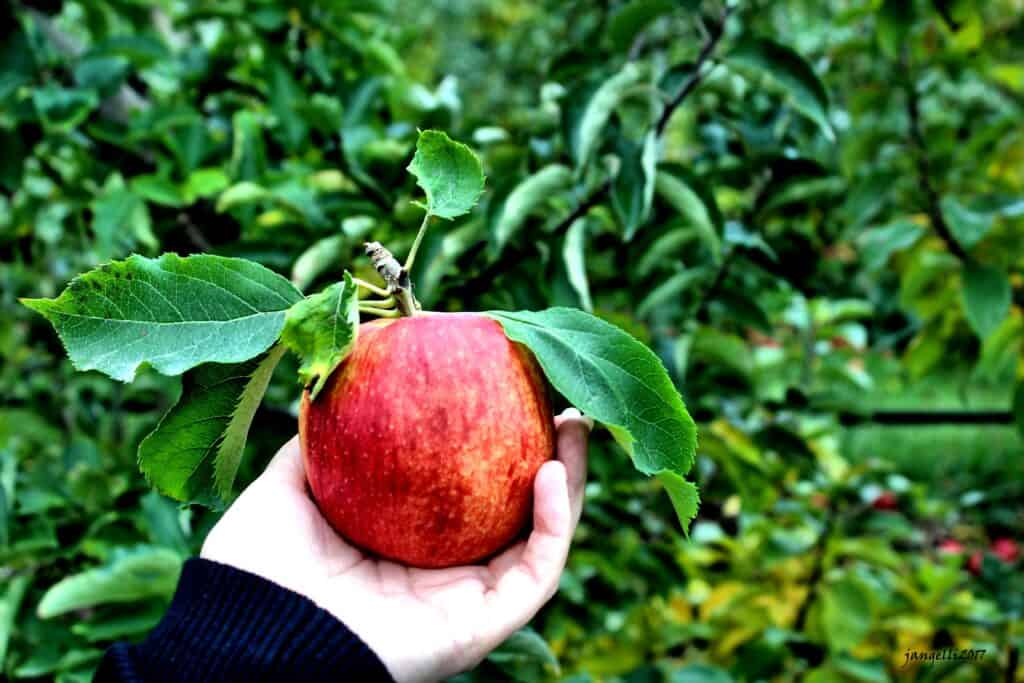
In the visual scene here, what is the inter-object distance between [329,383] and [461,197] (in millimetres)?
191

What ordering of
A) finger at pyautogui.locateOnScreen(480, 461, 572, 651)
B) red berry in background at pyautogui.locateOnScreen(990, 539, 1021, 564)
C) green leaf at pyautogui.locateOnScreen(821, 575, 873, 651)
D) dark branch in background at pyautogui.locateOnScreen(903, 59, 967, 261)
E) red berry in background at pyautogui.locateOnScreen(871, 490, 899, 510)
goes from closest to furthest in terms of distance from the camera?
1. finger at pyautogui.locateOnScreen(480, 461, 572, 651)
2. dark branch in background at pyautogui.locateOnScreen(903, 59, 967, 261)
3. green leaf at pyautogui.locateOnScreen(821, 575, 873, 651)
4. red berry in background at pyautogui.locateOnScreen(871, 490, 899, 510)
5. red berry in background at pyautogui.locateOnScreen(990, 539, 1021, 564)

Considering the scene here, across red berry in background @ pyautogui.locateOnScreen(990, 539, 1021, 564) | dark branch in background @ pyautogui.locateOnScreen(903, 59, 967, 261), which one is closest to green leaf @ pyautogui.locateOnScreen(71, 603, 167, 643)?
dark branch in background @ pyautogui.locateOnScreen(903, 59, 967, 261)

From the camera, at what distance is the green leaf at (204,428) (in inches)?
28.6

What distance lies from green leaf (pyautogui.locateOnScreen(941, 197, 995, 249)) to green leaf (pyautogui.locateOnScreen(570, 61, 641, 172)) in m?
0.58

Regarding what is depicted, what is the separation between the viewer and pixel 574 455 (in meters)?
0.83

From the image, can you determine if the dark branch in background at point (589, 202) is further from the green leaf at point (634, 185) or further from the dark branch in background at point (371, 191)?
the dark branch in background at point (371, 191)

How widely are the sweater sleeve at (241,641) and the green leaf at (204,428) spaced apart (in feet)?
0.29

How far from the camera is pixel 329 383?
0.75 metres

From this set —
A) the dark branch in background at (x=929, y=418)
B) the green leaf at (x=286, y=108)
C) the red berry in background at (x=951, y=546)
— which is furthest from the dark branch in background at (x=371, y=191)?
the red berry in background at (x=951, y=546)

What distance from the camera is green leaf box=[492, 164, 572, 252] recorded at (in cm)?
105

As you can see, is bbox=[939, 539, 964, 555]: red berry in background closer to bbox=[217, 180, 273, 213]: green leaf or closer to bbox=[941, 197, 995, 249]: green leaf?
bbox=[941, 197, 995, 249]: green leaf

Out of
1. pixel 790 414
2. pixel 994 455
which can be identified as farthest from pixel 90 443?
pixel 994 455

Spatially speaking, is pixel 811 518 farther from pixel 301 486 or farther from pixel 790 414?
pixel 301 486

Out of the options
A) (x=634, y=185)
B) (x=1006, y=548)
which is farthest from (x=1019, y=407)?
(x=1006, y=548)
